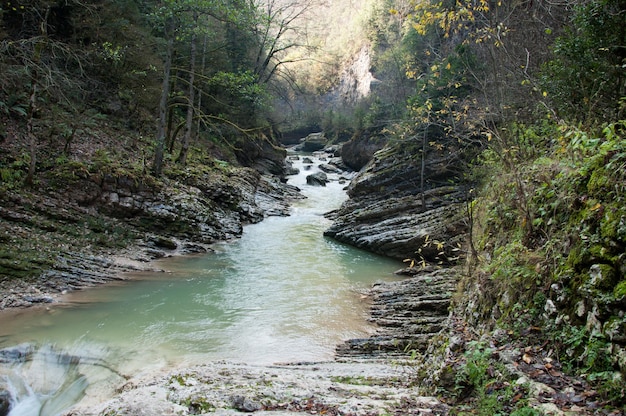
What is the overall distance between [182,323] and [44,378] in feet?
8.88

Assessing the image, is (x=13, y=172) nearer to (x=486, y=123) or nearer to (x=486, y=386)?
(x=486, y=123)

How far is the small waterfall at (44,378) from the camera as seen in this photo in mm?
5688

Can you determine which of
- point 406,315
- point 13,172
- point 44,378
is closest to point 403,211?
point 406,315

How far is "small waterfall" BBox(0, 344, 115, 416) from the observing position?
18.7 feet

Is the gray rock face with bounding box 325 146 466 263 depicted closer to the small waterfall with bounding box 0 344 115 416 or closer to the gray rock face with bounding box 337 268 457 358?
the gray rock face with bounding box 337 268 457 358

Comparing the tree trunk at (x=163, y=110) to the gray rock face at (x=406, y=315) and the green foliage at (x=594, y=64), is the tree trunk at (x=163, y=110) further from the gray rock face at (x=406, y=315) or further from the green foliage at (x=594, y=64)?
the green foliage at (x=594, y=64)

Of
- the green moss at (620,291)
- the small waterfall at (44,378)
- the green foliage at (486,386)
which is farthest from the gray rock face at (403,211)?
the small waterfall at (44,378)

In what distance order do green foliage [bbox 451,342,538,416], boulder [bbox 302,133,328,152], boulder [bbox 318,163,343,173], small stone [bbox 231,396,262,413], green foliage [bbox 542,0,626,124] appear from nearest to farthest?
green foliage [bbox 451,342,538,416]
small stone [bbox 231,396,262,413]
green foliage [bbox 542,0,626,124]
boulder [bbox 318,163,343,173]
boulder [bbox 302,133,328,152]

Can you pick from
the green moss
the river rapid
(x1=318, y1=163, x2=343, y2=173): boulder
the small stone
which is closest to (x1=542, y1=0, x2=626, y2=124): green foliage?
the green moss

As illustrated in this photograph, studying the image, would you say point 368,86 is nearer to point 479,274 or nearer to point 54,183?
point 54,183

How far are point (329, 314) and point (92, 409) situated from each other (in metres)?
5.44

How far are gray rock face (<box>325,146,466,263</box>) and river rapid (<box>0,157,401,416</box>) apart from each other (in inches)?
62.4

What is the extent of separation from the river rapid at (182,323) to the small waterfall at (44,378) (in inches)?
0.6

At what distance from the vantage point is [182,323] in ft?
28.1
